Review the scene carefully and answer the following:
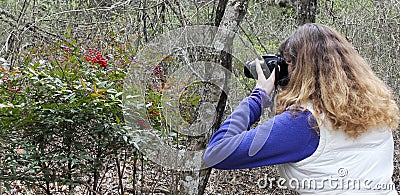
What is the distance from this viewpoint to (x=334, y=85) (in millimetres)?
1250

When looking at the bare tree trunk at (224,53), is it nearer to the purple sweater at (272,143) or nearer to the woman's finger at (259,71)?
the woman's finger at (259,71)

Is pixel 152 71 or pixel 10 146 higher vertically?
pixel 152 71

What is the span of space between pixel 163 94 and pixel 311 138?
4.01 ft

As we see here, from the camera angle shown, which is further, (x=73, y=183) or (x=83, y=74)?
(x=73, y=183)

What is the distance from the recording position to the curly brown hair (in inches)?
48.1

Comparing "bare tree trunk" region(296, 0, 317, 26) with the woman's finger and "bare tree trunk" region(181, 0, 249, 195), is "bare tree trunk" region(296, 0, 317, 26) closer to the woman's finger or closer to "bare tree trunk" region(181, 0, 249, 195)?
"bare tree trunk" region(181, 0, 249, 195)

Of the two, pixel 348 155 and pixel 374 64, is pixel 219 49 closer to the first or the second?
pixel 348 155

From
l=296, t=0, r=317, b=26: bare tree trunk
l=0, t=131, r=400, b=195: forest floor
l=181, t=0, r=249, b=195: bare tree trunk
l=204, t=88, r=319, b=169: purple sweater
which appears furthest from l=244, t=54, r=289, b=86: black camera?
l=296, t=0, r=317, b=26: bare tree trunk

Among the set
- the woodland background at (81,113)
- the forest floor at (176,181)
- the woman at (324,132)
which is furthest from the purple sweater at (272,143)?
the forest floor at (176,181)

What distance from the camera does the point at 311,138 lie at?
1.23 metres

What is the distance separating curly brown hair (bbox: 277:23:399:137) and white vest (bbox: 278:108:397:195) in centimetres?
3

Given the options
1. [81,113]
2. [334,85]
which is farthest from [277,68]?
[81,113]

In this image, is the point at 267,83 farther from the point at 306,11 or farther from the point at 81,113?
the point at 306,11

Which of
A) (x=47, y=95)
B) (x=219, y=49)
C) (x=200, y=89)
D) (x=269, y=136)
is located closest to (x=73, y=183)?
(x=47, y=95)
